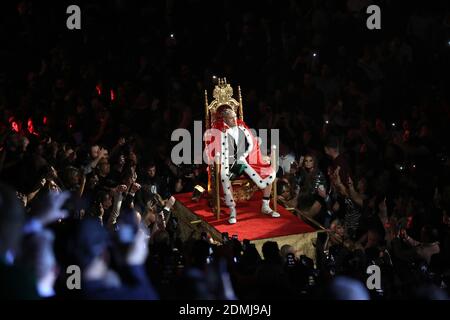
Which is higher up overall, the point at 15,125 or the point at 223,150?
the point at 15,125

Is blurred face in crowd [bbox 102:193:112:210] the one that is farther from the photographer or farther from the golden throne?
the photographer

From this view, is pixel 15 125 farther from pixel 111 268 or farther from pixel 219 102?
pixel 111 268

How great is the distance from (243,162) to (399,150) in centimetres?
214

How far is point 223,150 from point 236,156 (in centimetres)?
25

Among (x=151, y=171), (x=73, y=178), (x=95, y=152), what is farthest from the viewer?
(x=95, y=152)

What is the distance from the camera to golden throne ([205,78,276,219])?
10.1 metres

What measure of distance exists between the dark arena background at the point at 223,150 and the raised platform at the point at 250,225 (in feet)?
0.09

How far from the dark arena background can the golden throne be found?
2 cm

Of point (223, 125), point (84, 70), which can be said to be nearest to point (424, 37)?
point (223, 125)

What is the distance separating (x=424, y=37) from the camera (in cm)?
1259

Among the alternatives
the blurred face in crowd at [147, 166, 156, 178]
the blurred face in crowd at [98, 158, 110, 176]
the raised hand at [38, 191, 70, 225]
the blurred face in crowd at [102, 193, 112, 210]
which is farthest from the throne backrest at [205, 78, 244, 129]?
the raised hand at [38, 191, 70, 225]

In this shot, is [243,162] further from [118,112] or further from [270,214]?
[118,112]

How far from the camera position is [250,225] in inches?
388

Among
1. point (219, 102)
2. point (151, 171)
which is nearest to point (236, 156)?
point (219, 102)
